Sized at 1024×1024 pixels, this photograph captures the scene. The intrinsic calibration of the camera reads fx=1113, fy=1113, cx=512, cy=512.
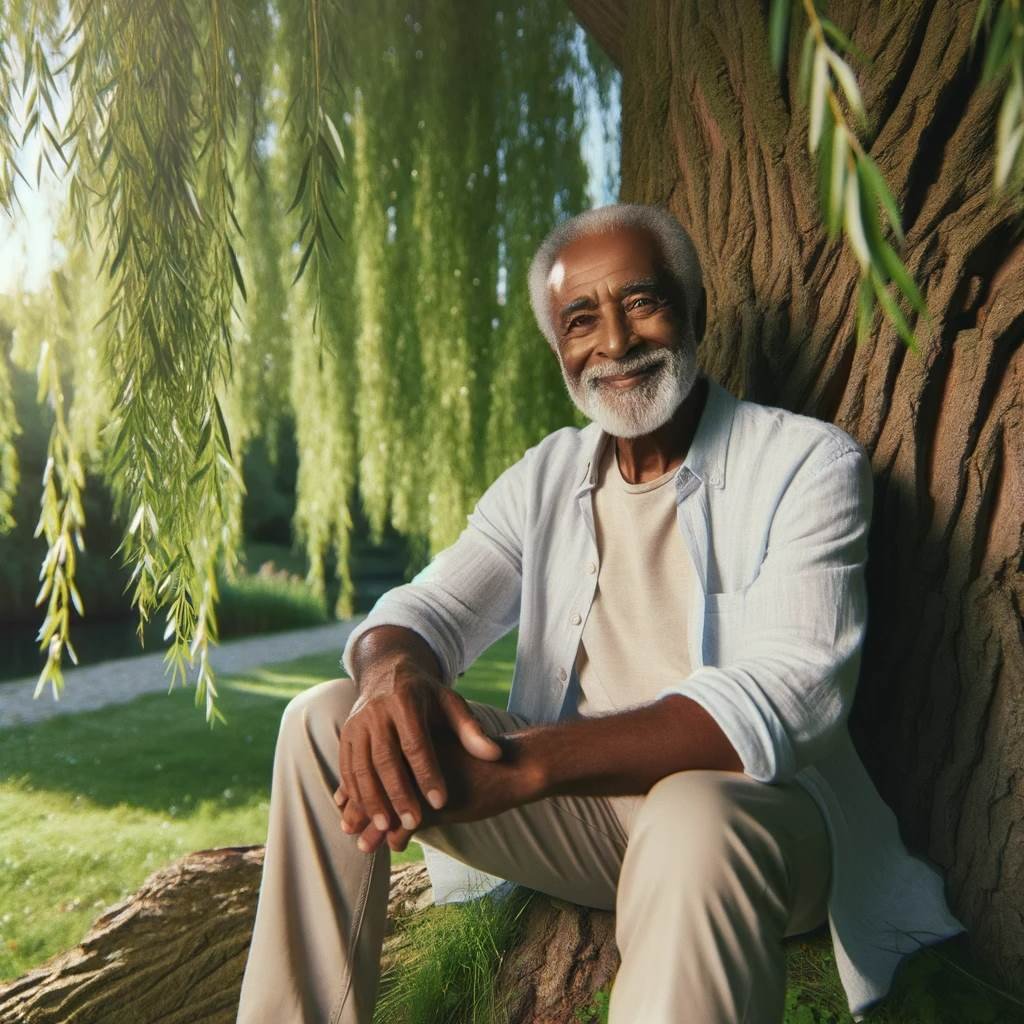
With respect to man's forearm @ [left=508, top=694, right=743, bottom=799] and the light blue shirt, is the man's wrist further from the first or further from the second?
the light blue shirt

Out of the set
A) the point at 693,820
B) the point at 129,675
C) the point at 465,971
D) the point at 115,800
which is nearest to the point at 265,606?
the point at 129,675

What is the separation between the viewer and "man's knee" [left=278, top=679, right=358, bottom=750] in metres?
1.78

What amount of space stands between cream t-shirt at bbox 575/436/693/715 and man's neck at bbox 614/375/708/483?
4 centimetres

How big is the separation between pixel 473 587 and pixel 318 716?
471 mm

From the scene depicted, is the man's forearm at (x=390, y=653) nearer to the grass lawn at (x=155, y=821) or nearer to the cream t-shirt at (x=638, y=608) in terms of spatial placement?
the cream t-shirt at (x=638, y=608)

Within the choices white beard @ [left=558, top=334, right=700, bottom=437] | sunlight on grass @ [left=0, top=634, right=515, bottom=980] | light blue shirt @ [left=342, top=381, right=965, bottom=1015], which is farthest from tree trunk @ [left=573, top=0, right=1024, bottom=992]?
sunlight on grass @ [left=0, top=634, right=515, bottom=980]

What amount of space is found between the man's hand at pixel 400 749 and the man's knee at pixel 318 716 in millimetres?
49

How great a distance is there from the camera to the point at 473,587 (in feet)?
7.07

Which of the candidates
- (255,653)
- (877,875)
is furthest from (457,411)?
(255,653)

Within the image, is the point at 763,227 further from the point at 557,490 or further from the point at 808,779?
the point at 808,779

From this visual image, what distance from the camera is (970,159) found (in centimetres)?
200

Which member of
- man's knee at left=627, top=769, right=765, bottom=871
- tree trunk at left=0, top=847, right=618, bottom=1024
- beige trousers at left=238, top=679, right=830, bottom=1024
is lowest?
tree trunk at left=0, top=847, right=618, bottom=1024

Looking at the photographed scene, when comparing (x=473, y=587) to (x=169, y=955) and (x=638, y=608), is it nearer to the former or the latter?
(x=638, y=608)

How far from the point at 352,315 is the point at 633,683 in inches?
95.4
